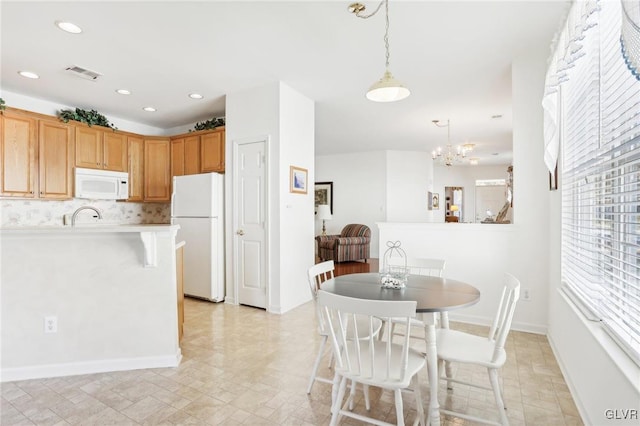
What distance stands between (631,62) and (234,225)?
13.1ft

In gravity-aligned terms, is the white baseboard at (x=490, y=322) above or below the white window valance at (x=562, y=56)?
below

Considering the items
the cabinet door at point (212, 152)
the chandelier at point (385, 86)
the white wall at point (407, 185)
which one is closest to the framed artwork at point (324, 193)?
the white wall at point (407, 185)

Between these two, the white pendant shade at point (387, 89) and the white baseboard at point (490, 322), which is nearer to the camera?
the white pendant shade at point (387, 89)

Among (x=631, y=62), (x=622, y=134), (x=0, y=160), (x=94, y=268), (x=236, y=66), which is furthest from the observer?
(x=0, y=160)

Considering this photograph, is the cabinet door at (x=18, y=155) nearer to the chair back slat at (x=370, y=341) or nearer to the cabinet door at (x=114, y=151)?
the cabinet door at (x=114, y=151)

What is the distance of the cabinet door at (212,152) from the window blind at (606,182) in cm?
404

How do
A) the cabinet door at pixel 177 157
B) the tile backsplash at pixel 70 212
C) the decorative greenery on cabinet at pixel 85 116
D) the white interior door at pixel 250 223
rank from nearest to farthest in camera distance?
the white interior door at pixel 250 223, the tile backsplash at pixel 70 212, the decorative greenery on cabinet at pixel 85 116, the cabinet door at pixel 177 157

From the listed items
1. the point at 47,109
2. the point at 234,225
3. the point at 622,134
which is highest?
the point at 47,109

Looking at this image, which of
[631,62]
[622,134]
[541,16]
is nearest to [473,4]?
[541,16]

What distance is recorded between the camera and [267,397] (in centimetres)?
211

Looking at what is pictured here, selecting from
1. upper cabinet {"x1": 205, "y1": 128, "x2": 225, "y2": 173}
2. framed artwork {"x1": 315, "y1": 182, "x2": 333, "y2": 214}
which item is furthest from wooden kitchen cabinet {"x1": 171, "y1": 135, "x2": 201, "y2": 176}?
framed artwork {"x1": 315, "y1": 182, "x2": 333, "y2": 214}

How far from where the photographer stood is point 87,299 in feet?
7.95

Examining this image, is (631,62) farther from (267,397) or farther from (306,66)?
(306,66)

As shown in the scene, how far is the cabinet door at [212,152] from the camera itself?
4.76 meters
